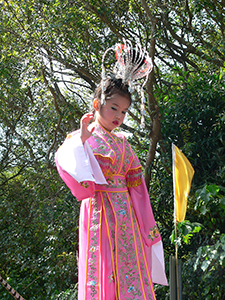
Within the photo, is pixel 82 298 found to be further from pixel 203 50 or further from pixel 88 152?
pixel 203 50

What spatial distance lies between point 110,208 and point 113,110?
19.7 inches

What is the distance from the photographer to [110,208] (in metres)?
1.93

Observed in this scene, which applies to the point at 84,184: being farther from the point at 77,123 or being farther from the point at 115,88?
the point at 77,123

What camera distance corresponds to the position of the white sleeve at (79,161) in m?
1.75

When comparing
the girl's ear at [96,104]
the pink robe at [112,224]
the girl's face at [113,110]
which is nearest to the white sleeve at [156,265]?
the pink robe at [112,224]

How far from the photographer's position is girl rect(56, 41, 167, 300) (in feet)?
5.91

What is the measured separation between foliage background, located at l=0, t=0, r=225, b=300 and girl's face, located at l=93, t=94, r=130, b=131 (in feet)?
3.82

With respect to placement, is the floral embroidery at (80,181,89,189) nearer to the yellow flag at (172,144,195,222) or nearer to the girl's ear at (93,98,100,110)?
the girl's ear at (93,98,100,110)

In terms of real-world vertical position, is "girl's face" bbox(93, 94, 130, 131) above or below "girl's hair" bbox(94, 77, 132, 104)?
below

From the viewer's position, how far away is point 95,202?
1.93m

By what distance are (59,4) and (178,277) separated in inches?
116

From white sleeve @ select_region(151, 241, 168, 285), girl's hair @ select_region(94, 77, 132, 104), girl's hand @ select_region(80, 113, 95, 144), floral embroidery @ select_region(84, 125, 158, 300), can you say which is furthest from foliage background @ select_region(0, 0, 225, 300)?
girl's hand @ select_region(80, 113, 95, 144)

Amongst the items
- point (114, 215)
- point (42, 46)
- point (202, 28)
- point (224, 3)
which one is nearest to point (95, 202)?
point (114, 215)

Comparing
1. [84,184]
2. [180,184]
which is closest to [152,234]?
[84,184]
